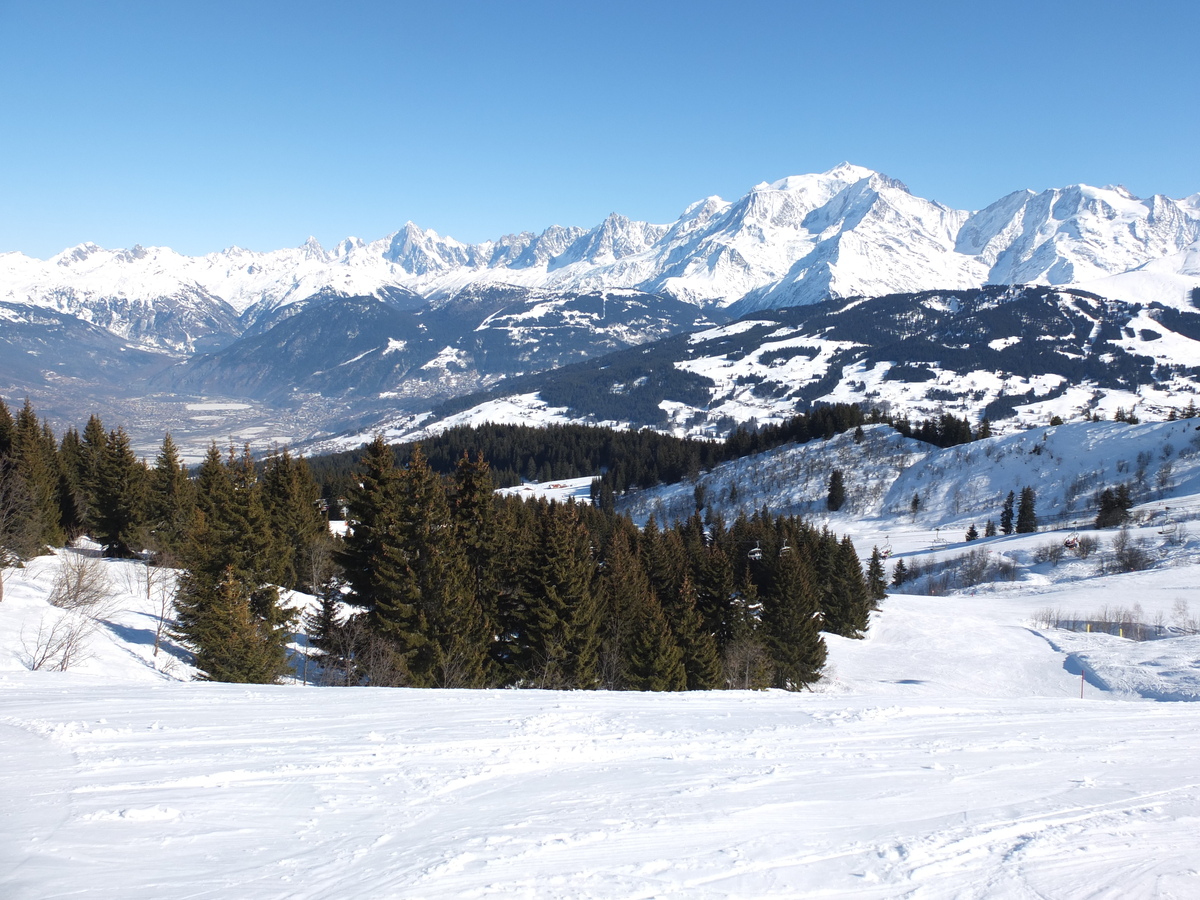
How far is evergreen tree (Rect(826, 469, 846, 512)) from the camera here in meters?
131

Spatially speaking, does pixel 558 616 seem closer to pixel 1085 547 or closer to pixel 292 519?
pixel 292 519

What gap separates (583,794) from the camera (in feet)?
30.0

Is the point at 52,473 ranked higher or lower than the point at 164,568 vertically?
higher

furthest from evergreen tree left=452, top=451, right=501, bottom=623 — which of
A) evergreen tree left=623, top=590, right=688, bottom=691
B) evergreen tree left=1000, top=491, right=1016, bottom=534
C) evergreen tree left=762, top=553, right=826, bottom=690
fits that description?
evergreen tree left=1000, top=491, right=1016, bottom=534

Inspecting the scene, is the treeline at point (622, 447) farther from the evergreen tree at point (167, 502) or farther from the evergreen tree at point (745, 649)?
the evergreen tree at point (745, 649)

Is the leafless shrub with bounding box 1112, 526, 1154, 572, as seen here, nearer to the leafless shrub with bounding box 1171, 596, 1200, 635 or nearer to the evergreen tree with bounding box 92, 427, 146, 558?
the leafless shrub with bounding box 1171, 596, 1200, 635

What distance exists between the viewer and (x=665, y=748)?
452 inches

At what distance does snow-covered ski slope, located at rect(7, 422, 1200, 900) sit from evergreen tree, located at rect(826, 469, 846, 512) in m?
118

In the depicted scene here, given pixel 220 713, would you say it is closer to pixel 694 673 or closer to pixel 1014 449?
pixel 694 673

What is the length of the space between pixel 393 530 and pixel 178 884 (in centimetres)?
2070

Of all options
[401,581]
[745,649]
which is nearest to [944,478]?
[745,649]

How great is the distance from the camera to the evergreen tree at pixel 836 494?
429 feet

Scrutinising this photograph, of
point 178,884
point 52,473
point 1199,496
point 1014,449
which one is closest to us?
point 178,884

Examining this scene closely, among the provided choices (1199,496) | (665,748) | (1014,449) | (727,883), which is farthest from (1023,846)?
(1014,449)
